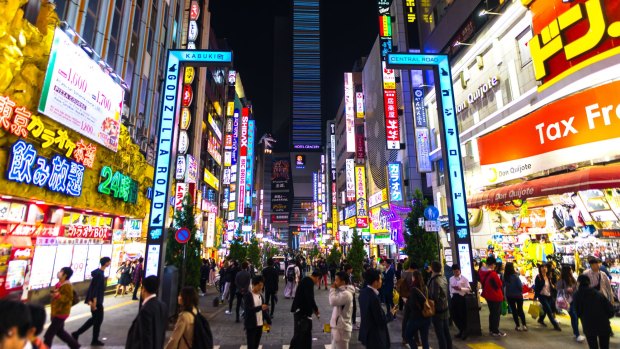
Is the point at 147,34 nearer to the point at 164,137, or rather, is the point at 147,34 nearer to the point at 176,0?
the point at 176,0

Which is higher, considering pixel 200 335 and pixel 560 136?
pixel 560 136

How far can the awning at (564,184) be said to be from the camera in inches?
388

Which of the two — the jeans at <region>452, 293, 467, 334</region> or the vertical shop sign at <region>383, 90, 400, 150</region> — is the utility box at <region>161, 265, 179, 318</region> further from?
the vertical shop sign at <region>383, 90, 400, 150</region>

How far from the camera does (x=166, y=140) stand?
35.3ft

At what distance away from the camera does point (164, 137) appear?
1079 cm

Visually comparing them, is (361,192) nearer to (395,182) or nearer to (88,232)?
(395,182)

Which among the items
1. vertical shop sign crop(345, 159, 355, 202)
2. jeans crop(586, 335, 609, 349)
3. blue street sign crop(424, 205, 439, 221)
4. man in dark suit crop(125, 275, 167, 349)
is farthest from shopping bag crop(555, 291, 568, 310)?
vertical shop sign crop(345, 159, 355, 202)

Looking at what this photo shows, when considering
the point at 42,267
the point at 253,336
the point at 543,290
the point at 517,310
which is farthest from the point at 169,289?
the point at 543,290

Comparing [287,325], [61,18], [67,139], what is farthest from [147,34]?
[287,325]

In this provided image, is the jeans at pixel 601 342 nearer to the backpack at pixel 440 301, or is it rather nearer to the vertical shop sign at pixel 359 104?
the backpack at pixel 440 301

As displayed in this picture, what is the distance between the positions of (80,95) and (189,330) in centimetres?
1445

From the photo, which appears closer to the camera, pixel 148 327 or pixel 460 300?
pixel 148 327

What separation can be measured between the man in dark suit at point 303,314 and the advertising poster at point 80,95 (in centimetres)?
1191

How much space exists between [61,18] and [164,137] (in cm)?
885
